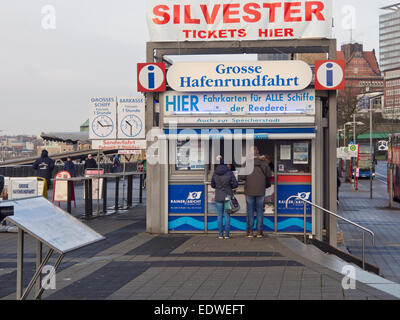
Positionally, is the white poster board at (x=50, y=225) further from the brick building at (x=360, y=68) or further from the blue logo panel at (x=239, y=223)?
the brick building at (x=360, y=68)

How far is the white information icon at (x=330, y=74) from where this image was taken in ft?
42.6

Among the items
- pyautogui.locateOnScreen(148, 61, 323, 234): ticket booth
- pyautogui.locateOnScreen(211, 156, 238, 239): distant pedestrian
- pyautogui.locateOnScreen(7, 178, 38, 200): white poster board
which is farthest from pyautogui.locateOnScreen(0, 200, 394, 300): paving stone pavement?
pyautogui.locateOnScreen(7, 178, 38, 200): white poster board

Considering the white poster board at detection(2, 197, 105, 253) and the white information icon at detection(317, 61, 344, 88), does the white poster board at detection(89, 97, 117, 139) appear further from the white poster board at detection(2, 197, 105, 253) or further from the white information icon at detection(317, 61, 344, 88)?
the white poster board at detection(2, 197, 105, 253)

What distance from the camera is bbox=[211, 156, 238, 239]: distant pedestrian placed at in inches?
514

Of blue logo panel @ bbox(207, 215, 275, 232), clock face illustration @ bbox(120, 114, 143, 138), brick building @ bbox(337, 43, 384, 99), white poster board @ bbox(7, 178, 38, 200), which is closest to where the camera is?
blue logo panel @ bbox(207, 215, 275, 232)

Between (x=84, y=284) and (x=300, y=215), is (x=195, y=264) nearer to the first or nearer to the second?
(x=84, y=284)

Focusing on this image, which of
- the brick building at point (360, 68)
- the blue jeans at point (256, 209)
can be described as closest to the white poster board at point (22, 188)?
the blue jeans at point (256, 209)

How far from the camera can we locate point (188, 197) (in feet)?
45.5

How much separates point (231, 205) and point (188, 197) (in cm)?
104

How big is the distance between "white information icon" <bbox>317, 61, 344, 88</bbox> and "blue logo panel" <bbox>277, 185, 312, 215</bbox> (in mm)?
2131

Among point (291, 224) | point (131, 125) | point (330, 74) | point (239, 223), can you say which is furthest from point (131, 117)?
point (330, 74)

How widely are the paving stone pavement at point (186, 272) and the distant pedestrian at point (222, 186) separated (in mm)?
383
